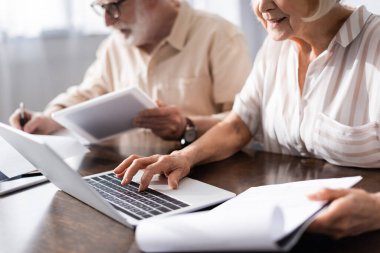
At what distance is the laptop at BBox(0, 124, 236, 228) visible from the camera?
81 cm

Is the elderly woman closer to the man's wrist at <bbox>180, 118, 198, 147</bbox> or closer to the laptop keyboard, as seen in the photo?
the laptop keyboard

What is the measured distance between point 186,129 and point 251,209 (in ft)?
3.19

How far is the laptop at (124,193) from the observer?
811mm

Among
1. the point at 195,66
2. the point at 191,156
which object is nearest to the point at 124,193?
the point at 191,156

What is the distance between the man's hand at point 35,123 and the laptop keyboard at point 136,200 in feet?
2.54

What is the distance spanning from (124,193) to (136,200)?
6 centimetres

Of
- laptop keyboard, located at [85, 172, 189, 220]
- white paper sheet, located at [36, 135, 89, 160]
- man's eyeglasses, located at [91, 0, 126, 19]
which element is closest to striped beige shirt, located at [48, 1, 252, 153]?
man's eyeglasses, located at [91, 0, 126, 19]

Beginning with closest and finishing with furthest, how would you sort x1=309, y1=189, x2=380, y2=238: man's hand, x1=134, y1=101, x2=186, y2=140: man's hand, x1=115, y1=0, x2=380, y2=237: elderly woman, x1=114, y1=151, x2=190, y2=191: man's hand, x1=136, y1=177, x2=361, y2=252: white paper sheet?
x1=136, y1=177, x2=361, y2=252: white paper sheet → x1=309, y1=189, x2=380, y2=238: man's hand → x1=114, y1=151, x2=190, y2=191: man's hand → x1=115, y1=0, x2=380, y2=237: elderly woman → x1=134, y1=101, x2=186, y2=140: man's hand

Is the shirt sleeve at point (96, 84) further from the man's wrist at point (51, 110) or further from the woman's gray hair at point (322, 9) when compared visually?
the woman's gray hair at point (322, 9)

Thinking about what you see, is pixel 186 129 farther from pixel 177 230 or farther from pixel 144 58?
pixel 177 230

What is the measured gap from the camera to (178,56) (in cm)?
194

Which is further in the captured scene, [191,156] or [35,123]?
[35,123]

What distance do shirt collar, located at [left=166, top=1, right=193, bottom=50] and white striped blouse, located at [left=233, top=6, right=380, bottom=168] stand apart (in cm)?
60

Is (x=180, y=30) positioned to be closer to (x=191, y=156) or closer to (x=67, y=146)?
(x=67, y=146)
